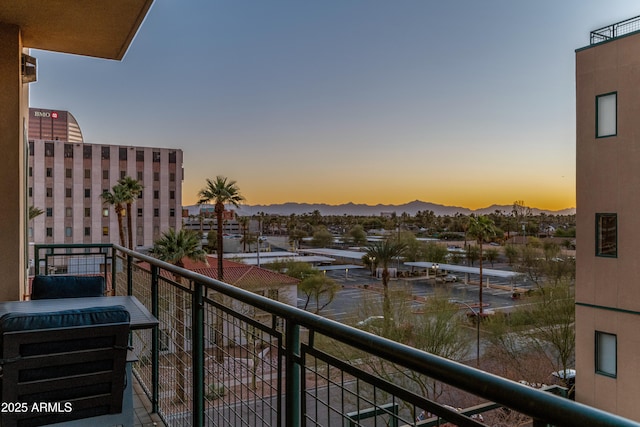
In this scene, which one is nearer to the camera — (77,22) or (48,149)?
(77,22)

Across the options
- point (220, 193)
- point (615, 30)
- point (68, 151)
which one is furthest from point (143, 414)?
point (68, 151)

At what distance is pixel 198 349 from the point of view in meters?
2.17

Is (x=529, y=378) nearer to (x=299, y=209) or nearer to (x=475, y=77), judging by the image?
(x=475, y=77)

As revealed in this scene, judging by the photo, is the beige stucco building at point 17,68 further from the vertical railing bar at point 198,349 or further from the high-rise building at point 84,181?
the high-rise building at point 84,181

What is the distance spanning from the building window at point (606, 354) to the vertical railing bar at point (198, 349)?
32.9 ft

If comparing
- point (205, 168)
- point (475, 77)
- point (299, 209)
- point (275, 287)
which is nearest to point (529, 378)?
point (275, 287)

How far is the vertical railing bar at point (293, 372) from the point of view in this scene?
136 cm

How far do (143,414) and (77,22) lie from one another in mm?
3085

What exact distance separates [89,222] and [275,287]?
23.8 meters

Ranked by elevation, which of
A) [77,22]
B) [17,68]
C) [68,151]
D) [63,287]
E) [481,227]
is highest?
[68,151]

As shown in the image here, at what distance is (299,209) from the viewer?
156ft

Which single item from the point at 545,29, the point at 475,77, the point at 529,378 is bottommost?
the point at 529,378

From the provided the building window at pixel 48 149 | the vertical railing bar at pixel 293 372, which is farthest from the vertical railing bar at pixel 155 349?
the building window at pixel 48 149

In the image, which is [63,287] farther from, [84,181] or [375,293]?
[84,181]
